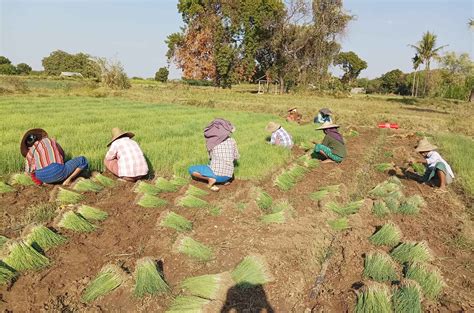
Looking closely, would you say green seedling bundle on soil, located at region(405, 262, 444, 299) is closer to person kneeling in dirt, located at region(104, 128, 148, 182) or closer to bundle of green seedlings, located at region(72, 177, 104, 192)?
person kneeling in dirt, located at region(104, 128, 148, 182)

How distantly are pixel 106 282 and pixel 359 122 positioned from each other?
13.0m

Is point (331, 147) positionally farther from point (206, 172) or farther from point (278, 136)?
point (206, 172)

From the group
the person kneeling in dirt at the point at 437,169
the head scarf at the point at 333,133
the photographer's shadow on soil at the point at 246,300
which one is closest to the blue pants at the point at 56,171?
the photographer's shadow on soil at the point at 246,300

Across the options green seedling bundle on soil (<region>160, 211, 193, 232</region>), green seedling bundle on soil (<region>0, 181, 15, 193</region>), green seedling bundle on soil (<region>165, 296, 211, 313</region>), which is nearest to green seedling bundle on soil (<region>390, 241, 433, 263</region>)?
green seedling bundle on soil (<region>165, 296, 211, 313</region>)

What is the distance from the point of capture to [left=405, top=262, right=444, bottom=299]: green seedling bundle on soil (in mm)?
2607

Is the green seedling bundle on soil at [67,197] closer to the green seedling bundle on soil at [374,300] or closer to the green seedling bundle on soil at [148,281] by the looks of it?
the green seedling bundle on soil at [148,281]

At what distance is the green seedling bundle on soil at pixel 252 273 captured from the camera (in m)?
2.59

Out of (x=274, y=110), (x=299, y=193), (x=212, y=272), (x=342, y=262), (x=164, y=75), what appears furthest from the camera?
(x=164, y=75)

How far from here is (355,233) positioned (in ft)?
11.7

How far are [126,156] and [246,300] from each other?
2946 millimetres

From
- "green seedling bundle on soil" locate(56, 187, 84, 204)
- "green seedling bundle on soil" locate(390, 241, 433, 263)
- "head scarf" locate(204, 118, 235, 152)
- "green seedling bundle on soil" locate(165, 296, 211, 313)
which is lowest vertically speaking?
"green seedling bundle on soil" locate(390, 241, 433, 263)

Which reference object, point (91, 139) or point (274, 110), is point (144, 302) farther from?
point (274, 110)

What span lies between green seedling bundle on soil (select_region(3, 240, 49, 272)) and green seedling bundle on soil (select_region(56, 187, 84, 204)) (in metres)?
1.39

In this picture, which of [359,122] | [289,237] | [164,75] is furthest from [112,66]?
[164,75]
